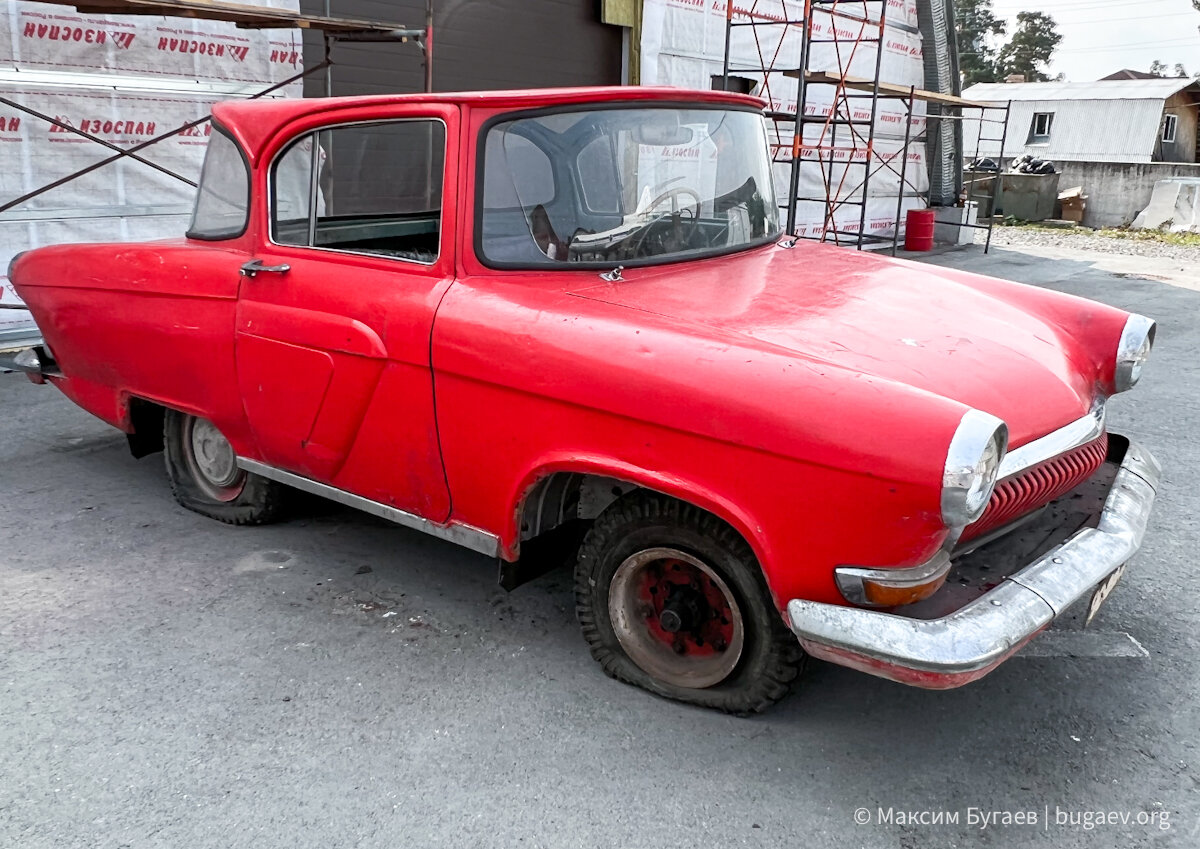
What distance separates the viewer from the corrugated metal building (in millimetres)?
35031

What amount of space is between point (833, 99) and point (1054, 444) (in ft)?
41.8

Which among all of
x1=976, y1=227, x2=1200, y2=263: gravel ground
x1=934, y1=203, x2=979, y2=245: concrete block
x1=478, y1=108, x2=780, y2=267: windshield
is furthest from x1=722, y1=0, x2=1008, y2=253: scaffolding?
x1=478, y1=108, x2=780, y2=267: windshield

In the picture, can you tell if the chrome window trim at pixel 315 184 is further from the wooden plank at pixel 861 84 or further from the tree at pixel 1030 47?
the tree at pixel 1030 47

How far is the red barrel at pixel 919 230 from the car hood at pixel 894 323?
38.5ft

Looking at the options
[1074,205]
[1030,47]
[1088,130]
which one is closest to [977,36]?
[1030,47]

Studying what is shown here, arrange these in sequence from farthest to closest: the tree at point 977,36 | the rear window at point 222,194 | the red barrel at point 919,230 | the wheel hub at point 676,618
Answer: the tree at point 977,36 < the red barrel at point 919,230 < the rear window at point 222,194 < the wheel hub at point 676,618

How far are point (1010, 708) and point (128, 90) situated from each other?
7141mm

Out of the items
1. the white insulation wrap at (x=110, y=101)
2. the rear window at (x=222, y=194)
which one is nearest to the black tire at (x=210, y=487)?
the rear window at (x=222, y=194)

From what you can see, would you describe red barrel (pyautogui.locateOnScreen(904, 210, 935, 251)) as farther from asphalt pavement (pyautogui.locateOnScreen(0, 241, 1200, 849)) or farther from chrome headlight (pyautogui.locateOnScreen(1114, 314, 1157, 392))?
chrome headlight (pyautogui.locateOnScreen(1114, 314, 1157, 392))

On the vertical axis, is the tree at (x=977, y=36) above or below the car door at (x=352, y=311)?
above

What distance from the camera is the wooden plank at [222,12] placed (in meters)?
5.57

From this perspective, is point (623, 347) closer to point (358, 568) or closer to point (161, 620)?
point (358, 568)

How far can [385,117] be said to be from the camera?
3287mm

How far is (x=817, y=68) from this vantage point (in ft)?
46.0
